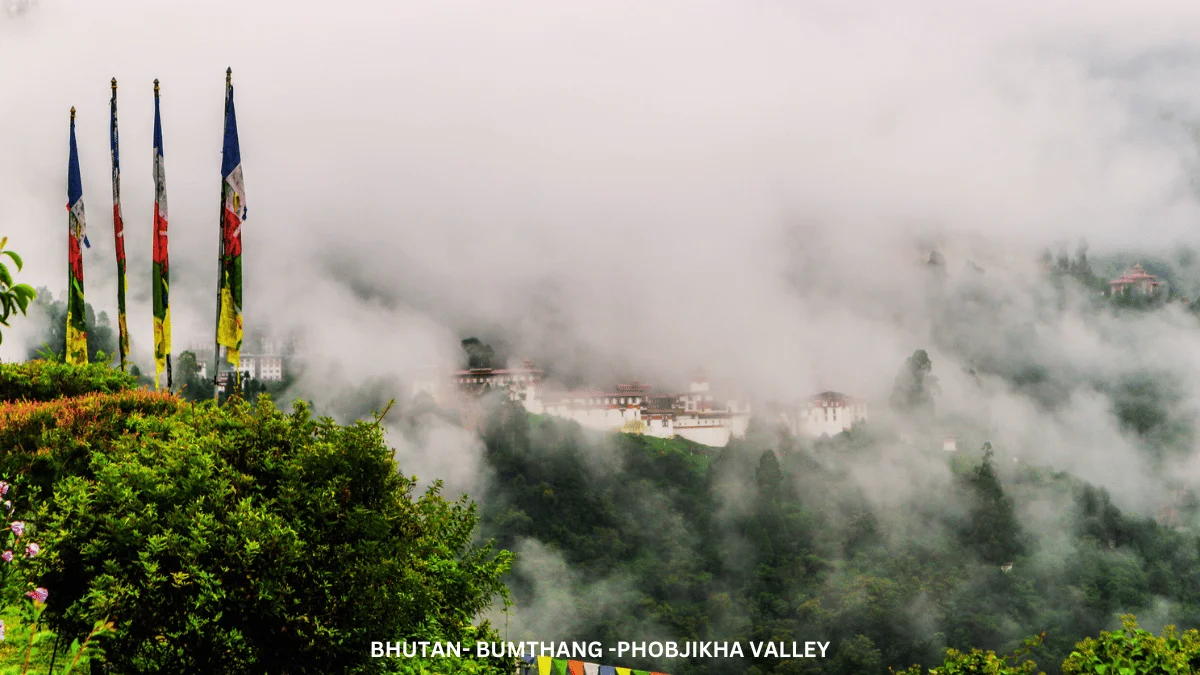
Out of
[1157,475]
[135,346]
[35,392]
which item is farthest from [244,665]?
[1157,475]

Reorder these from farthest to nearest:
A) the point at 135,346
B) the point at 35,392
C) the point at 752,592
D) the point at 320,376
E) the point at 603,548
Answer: the point at 320,376, the point at 135,346, the point at 603,548, the point at 752,592, the point at 35,392

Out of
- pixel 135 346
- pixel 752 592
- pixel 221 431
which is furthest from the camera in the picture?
pixel 135 346

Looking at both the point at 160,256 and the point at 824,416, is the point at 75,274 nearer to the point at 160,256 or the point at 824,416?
the point at 160,256

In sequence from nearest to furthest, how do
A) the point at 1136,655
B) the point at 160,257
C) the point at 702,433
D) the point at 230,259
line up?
the point at 1136,655 < the point at 230,259 < the point at 160,257 < the point at 702,433

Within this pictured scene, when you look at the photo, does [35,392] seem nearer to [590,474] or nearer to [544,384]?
[590,474]

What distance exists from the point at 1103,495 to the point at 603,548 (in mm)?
80312

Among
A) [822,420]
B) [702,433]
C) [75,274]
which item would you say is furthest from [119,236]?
[822,420]

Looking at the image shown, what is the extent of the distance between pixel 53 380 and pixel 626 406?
144221 millimetres

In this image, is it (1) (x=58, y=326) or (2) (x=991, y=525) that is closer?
(1) (x=58, y=326)

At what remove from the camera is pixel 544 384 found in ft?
539

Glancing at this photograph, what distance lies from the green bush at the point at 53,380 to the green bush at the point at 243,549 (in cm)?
752

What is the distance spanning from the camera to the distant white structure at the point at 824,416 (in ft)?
525

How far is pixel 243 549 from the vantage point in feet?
27.4

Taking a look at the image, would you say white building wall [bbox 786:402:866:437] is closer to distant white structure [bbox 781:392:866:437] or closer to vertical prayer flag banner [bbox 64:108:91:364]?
distant white structure [bbox 781:392:866:437]
